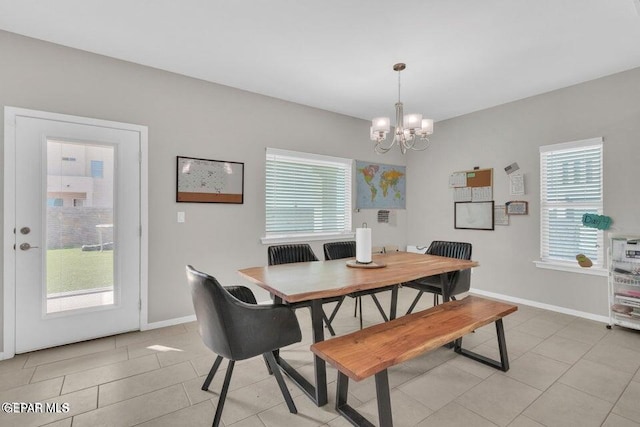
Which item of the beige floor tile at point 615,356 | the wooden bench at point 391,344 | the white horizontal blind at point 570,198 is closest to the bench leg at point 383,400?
the wooden bench at point 391,344

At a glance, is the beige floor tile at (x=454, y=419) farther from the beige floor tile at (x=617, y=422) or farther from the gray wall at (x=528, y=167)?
the gray wall at (x=528, y=167)

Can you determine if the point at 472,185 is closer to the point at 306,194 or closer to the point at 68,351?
the point at 306,194

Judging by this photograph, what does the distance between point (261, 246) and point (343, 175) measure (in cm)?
172

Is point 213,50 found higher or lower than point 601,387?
higher

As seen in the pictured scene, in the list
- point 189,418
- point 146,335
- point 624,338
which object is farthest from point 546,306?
point 146,335

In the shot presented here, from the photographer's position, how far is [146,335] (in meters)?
2.92

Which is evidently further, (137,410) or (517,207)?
(517,207)

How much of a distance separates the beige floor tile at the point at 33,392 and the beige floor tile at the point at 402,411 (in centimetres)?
206

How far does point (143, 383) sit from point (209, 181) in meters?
2.02

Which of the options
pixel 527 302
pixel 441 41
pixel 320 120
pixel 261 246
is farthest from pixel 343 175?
pixel 527 302

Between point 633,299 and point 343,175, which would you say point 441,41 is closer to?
point 343,175

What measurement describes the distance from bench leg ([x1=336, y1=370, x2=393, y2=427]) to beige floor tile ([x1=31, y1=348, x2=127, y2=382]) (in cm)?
187

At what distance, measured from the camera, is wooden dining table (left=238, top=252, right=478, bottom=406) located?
1.80m

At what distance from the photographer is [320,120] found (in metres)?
4.30
